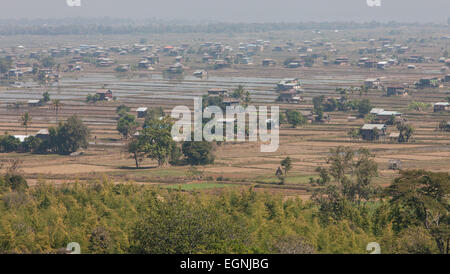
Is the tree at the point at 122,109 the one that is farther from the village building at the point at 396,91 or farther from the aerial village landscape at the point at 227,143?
the village building at the point at 396,91

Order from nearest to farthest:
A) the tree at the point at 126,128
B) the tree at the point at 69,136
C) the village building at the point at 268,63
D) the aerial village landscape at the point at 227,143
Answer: the aerial village landscape at the point at 227,143 → the tree at the point at 69,136 → the tree at the point at 126,128 → the village building at the point at 268,63

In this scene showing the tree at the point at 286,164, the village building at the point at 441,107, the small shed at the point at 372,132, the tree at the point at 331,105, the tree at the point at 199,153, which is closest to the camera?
the tree at the point at 286,164

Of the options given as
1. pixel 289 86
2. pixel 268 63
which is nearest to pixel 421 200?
pixel 289 86

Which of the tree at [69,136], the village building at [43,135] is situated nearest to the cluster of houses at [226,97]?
the tree at [69,136]

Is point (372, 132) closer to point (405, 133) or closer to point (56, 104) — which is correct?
point (405, 133)

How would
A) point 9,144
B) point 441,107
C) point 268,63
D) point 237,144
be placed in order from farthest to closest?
point 268,63 → point 441,107 → point 237,144 → point 9,144
